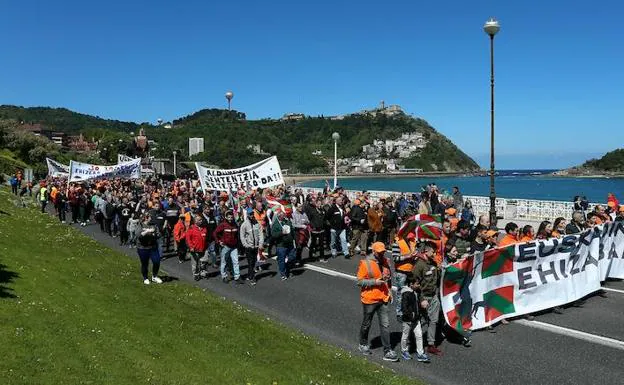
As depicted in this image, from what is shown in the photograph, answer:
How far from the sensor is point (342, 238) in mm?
18734

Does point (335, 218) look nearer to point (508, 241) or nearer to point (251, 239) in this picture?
point (251, 239)

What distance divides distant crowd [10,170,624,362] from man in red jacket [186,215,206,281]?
0.03 m

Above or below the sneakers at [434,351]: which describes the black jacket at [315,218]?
above

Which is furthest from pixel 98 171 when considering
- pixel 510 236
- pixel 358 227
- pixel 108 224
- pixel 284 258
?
pixel 510 236

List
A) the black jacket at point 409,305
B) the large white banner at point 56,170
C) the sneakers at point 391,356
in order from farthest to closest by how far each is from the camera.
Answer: the large white banner at point 56,170, the sneakers at point 391,356, the black jacket at point 409,305

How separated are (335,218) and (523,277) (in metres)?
7.51

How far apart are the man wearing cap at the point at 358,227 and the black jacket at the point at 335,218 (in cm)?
34

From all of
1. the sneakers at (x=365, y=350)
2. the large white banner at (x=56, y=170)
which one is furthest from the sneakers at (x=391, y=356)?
the large white banner at (x=56, y=170)

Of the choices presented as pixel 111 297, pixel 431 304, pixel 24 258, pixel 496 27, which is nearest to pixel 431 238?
pixel 431 304

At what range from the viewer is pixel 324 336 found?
1045 cm

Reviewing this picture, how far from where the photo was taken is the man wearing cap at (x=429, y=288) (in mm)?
9461

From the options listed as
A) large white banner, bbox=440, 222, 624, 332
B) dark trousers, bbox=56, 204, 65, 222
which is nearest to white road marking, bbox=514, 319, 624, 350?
large white banner, bbox=440, 222, 624, 332

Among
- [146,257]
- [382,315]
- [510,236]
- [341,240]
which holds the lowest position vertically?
[382,315]

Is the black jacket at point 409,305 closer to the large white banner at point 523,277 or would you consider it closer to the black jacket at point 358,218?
the large white banner at point 523,277
